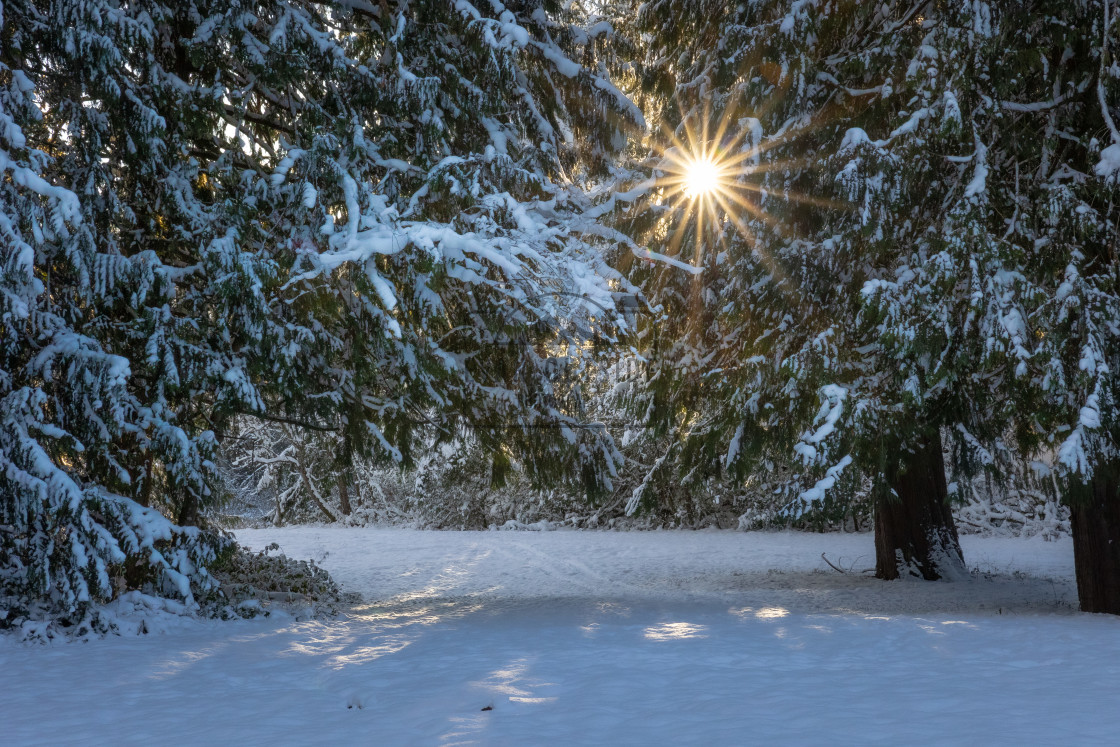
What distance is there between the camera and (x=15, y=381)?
20.4ft

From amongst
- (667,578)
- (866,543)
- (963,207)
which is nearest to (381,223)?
(963,207)

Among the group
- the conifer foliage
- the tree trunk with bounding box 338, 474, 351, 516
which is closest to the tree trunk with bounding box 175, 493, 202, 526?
the conifer foliage

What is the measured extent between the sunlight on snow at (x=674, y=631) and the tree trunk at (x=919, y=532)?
426 centimetres

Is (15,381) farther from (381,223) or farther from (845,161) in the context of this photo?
(845,161)

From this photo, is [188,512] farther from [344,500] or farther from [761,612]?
[344,500]

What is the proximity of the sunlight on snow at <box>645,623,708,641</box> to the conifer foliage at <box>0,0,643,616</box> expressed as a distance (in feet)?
6.36

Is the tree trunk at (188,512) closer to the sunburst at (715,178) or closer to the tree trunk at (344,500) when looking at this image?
the sunburst at (715,178)

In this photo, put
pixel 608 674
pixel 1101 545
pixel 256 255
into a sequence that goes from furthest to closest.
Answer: pixel 1101 545 < pixel 256 255 < pixel 608 674

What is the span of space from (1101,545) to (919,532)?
312 cm

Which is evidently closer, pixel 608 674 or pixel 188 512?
pixel 608 674

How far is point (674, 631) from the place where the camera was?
261 inches

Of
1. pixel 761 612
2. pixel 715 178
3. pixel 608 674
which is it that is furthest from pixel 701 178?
pixel 608 674

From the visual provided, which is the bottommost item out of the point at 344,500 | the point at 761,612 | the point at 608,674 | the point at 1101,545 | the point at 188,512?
the point at 608,674

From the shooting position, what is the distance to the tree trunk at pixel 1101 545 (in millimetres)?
7133
